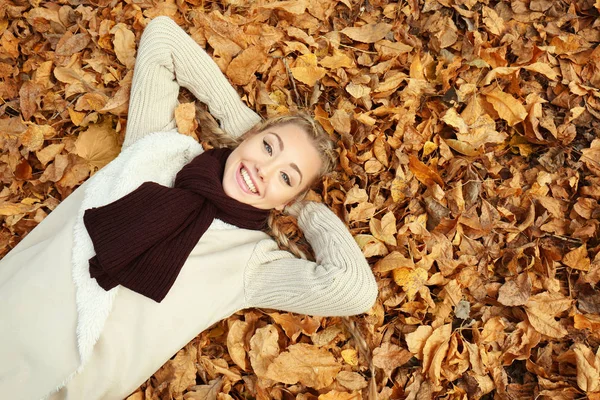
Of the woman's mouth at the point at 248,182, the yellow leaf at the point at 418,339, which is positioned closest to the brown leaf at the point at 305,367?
the yellow leaf at the point at 418,339

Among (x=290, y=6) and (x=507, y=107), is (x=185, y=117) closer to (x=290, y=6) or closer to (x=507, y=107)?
(x=290, y=6)

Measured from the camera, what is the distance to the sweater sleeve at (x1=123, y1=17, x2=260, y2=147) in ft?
7.48

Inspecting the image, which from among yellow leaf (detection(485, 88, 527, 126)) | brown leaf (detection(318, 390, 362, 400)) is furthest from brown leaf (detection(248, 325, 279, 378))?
yellow leaf (detection(485, 88, 527, 126))

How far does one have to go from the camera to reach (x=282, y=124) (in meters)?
2.19

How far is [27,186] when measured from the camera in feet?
7.96

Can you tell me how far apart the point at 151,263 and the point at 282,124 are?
0.80 m

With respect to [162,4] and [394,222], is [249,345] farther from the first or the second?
[162,4]

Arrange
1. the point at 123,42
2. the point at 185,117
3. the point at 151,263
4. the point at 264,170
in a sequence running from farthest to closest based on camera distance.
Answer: the point at 123,42, the point at 185,117, the point at 264,170, the point at 151,263

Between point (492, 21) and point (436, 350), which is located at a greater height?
point (492, 21)

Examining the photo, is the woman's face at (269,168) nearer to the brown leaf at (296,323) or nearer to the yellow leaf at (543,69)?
the brown leaf at (296,323)

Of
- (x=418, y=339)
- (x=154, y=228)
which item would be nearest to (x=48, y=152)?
(x=154, y=228)

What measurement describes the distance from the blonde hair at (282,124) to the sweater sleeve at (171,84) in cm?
5

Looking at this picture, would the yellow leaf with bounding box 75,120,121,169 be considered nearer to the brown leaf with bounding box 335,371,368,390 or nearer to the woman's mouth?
the woman's mouth

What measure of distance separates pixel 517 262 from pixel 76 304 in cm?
181
